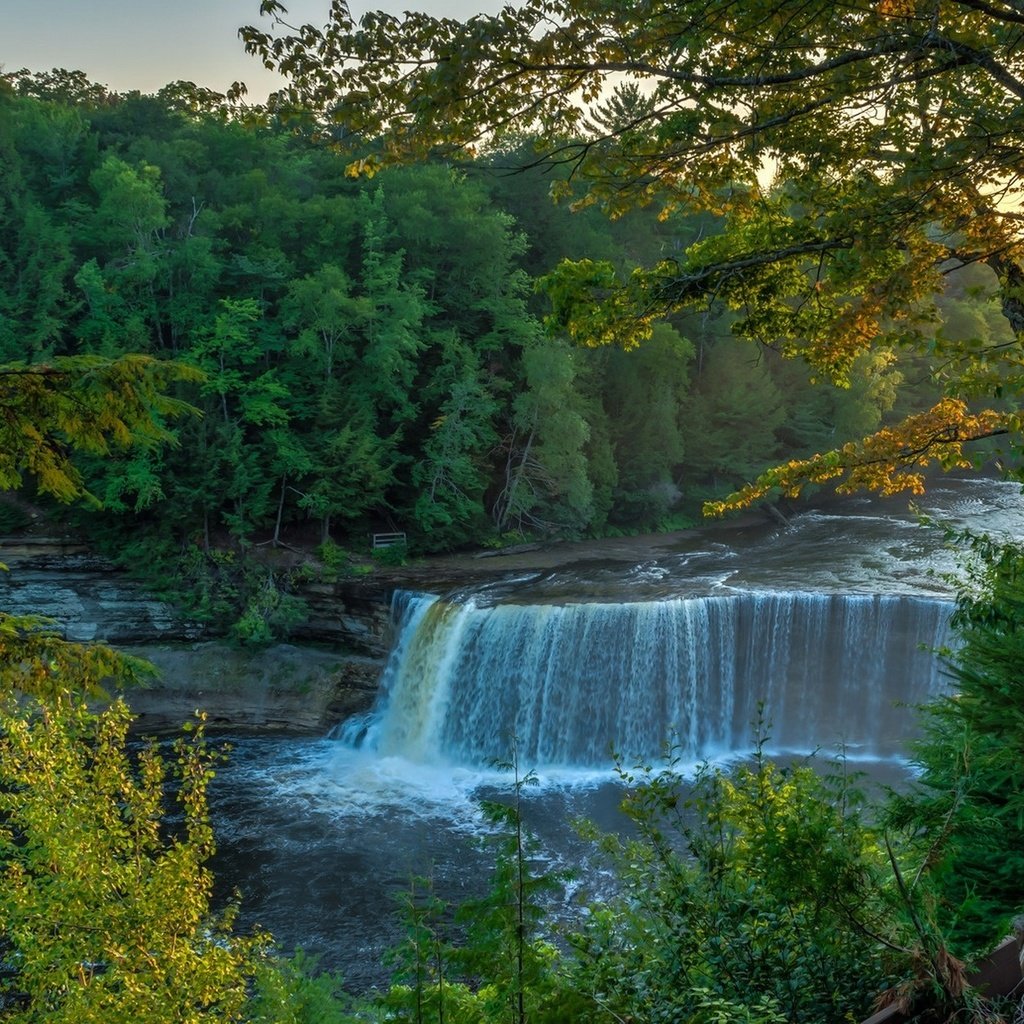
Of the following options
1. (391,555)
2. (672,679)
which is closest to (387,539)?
(391,555)

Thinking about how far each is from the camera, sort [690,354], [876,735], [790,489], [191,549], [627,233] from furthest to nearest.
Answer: [627,233], [690,354], [191,549], [876,735], [790,489]

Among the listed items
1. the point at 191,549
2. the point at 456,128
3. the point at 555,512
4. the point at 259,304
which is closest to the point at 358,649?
the point at 191,549

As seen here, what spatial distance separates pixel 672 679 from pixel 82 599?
12.8 metres

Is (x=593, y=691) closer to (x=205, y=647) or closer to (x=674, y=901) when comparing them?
(x=205, y=647)

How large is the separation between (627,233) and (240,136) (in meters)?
12.9

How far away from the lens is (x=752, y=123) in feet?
17.5

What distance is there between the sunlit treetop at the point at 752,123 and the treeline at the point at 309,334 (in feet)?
53.4

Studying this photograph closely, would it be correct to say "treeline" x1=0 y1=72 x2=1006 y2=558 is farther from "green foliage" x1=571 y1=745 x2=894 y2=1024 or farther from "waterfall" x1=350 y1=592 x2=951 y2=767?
"green foliage" x1=571 y1=745 x2=894 y2=1024

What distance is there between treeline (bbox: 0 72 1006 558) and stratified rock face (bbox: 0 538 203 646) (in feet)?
3.99

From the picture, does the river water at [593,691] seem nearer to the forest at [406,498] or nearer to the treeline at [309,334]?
the forest at [406,498]

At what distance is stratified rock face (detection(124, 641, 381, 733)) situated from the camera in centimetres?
1992

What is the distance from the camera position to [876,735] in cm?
1833

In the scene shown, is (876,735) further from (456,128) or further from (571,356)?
(456,128)

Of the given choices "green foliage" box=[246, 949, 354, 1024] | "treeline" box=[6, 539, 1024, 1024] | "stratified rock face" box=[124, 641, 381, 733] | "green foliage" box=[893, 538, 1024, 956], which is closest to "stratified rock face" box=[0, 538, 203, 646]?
"stratified rock face" box=[124, 641, 381, 733]
